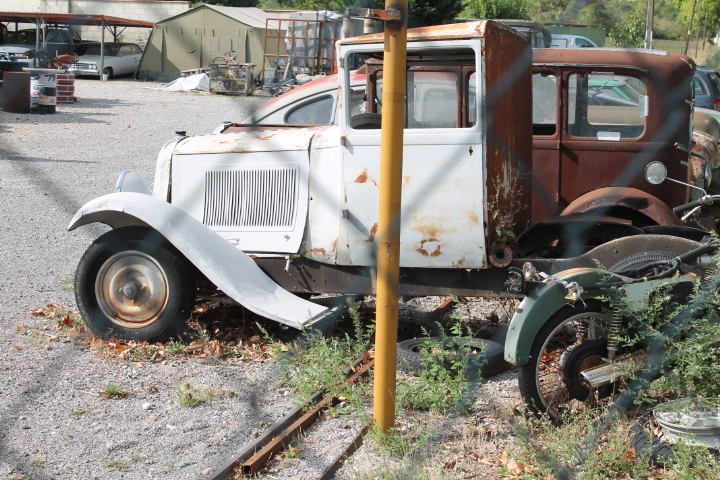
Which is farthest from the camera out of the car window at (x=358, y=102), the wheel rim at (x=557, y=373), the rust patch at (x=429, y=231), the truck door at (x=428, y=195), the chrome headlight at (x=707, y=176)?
the chrome headlight at (x=707, y=176)

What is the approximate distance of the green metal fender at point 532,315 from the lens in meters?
3.32

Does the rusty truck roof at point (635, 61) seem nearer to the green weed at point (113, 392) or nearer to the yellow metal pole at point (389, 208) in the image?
the yellow metal pole at point (389, 208)

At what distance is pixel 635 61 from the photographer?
17.3 ft

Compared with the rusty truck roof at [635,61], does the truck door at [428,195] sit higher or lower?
lower

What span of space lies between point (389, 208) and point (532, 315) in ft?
3.15

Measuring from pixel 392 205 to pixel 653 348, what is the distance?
133 centimetres

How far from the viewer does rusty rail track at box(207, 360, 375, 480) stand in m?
2.86

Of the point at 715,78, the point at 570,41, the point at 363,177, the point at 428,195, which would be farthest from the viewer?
the point at 570,41

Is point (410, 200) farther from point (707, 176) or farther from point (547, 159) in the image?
point (707, 176)

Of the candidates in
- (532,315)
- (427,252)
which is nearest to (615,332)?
(532,315)

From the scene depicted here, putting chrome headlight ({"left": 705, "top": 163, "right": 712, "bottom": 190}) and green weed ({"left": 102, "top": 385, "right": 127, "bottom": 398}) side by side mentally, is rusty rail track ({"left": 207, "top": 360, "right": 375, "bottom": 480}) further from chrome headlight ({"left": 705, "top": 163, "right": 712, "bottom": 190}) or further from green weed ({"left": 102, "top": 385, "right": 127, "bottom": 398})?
chrome headlight ({"left": 705, "top": 163, "right": 712, "bottom": 190})

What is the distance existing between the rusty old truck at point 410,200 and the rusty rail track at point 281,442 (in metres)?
0.78

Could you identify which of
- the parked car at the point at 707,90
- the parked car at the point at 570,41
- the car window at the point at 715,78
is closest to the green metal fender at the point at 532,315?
the parked car at the point at 707,90

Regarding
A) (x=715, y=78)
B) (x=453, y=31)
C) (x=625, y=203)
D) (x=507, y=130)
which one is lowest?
(x=625, y=203)
